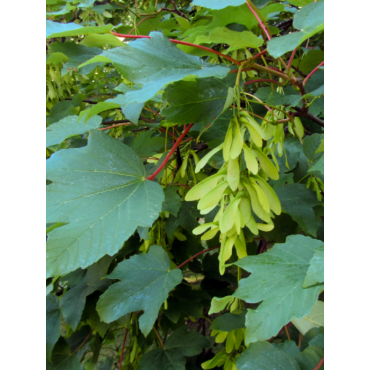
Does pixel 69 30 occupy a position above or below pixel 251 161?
above

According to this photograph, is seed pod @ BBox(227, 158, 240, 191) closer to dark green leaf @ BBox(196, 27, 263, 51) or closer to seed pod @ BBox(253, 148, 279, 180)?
seed pod @ BBox(253, 148, 279, 180)

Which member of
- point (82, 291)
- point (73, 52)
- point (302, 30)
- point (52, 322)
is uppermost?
point (302, 30)

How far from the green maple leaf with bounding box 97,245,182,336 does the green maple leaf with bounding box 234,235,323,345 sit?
0.87 feet

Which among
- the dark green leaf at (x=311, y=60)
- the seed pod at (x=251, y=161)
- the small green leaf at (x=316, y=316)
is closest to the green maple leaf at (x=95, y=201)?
the seed pod at (x=251, y=161)

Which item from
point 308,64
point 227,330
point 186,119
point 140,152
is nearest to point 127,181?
point 186,119

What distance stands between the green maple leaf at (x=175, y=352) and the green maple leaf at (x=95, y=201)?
0.67m

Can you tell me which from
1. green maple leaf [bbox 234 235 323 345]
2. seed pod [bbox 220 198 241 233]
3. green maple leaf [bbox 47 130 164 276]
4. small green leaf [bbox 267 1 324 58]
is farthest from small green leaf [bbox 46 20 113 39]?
green maple leaf [bbox 234 235 323 345]

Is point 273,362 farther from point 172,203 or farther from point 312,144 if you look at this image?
point 312,144

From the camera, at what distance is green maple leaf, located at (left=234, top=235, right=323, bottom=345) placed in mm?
504

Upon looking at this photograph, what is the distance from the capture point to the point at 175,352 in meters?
1.05

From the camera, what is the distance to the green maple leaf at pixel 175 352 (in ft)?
3.34

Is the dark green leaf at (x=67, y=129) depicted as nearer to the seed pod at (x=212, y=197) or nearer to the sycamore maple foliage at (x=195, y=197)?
the sycamore maple foliage at (x=195, y=197)

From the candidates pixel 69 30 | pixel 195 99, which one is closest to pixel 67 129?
pixel 69 30

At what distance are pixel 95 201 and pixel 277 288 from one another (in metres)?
0.43
